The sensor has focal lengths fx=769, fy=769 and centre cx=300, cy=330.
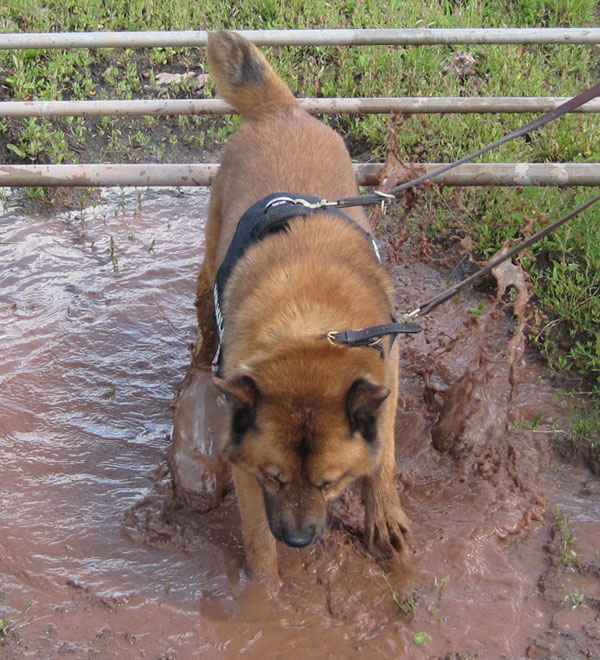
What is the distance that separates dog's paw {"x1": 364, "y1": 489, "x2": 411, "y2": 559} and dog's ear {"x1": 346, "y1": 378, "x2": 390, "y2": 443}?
0.95 metres

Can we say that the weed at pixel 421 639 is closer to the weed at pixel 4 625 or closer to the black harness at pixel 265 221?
the black harness at pixel 265 221

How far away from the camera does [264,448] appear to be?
289cm

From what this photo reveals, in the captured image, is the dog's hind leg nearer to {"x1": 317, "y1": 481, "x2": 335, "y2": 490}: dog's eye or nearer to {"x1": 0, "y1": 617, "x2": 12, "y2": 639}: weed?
{"x1": 0, "y1": 617, "x2": 12, "y2": 639}: weed

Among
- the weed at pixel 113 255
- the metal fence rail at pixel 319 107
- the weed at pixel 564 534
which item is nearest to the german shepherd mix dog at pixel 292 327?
the weed at pixel 564 534

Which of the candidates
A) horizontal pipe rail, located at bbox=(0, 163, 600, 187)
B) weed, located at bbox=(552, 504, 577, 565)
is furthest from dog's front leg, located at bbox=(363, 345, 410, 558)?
horizontal pipe rail, located at bbox=(0, 163, 600, 187)

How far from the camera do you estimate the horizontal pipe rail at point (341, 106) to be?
5492 millimetres

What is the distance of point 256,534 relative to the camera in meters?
3.58

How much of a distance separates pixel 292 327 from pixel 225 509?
5.28 ft

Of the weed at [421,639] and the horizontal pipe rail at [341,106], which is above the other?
the horizontal pipe rail at [341,106]

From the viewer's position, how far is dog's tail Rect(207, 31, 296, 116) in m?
4.36

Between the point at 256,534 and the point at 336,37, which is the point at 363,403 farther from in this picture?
the point at 336,37

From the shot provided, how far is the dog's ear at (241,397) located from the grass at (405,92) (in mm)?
2559

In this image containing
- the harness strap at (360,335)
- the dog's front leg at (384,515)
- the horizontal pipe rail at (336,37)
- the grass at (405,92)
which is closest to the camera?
the harness strap at (360,335)

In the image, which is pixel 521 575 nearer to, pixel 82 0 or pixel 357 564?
pixel 357 564
